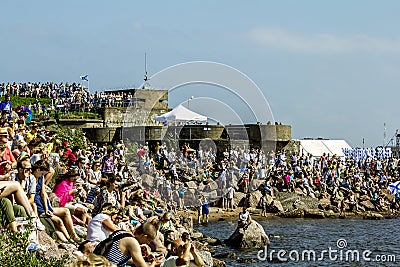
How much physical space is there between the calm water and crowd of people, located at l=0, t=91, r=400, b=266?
2486 millimetres

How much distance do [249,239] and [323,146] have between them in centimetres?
3445

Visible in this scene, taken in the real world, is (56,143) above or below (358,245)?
above

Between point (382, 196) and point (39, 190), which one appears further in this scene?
point (382, 196)

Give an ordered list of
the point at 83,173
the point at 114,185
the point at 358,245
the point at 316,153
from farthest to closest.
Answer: the point at 316,153, the point at 358,245, the point at 83,173, the point at 114,185

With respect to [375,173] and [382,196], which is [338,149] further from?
[382,196]

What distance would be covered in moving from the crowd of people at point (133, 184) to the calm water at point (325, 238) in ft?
8.16

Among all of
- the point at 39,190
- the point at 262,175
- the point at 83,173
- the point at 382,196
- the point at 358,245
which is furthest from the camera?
the point at 382,196

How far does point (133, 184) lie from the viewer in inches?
938

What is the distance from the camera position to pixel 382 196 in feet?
164

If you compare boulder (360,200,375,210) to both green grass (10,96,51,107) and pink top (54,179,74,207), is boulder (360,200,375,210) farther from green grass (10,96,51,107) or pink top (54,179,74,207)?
pink top (54,179,74,207)

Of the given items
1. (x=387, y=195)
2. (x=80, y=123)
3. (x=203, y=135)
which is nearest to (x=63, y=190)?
(x=80, y=123)

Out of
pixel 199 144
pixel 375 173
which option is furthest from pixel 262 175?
pixel 375 173

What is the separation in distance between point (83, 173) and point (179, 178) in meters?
19.7

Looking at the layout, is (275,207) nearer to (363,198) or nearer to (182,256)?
(363,198)
